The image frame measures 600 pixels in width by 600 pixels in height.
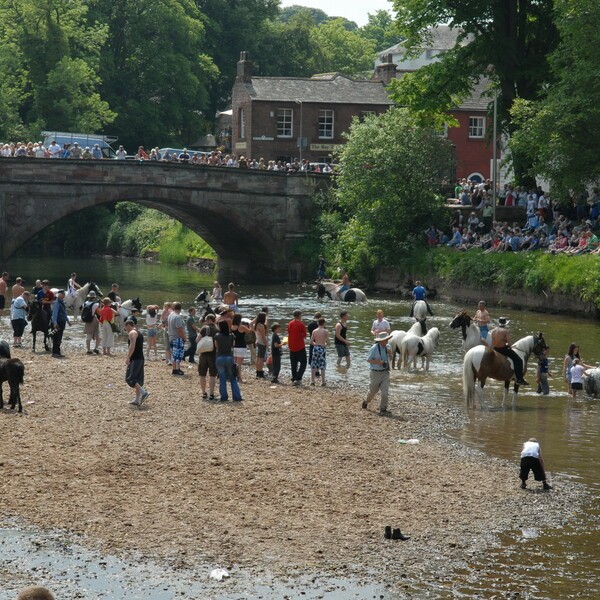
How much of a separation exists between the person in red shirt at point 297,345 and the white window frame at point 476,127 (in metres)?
53.6

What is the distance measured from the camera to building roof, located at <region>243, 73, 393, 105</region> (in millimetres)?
78500

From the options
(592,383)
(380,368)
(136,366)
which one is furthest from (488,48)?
(136,366)

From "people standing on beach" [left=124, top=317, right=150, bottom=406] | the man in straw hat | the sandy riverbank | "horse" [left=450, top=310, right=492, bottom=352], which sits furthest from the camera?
"horse" [left=450, top=310, right=492, bottom=352]

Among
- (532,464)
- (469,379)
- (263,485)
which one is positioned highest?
(469,379)

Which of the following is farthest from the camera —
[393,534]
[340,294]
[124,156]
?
[124,156]

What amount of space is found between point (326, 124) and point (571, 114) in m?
34.4

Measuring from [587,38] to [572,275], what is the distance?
8443 millimetres

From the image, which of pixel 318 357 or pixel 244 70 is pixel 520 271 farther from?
pixel 244 70

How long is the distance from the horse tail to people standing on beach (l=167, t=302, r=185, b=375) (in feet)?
21.0

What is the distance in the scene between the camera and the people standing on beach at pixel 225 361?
24.8 meters

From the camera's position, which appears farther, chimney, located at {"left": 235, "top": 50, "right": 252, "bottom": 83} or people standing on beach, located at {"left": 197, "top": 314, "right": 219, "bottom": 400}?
chimney, located at {"left": 235, "top": 50, "right": 252, "bottom": 83}

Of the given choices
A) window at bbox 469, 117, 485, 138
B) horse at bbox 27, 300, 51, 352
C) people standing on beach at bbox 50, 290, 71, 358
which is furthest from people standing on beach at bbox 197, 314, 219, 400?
window at bbox 469, 117, 485, 138

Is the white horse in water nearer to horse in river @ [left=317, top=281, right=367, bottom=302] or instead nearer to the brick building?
horse in river @ [left=317, top=281, right=367, bottom=302]

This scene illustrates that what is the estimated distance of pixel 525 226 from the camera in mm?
53375
